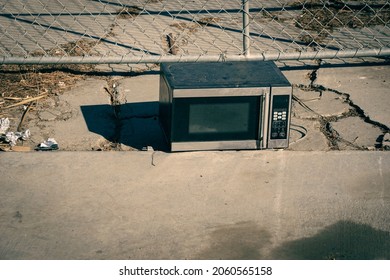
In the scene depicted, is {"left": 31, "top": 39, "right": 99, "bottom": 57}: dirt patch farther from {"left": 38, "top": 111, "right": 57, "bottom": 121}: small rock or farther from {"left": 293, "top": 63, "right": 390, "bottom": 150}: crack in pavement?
{"left": 293, "top": 63, "right": 390, "bottom": 150}: crack in pavement

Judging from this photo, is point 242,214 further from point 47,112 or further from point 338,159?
point 47,112

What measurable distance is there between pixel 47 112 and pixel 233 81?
60.8 inches

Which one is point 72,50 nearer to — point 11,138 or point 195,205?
point 11,138

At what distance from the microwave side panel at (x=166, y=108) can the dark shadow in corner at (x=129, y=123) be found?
0.15 m

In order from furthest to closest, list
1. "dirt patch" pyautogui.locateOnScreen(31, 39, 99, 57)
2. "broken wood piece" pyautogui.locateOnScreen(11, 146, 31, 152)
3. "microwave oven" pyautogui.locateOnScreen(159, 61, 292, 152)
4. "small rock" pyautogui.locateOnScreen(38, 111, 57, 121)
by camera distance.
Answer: "dirt patch" pyautogui.locateOnScreen(31, 39, 99, 57), "small rock" pyautogui.locateOnScreen(38, 111, 57, 121), "broken wood piece" pyautogui.locateOnScreen(11, 146, 31, 152), "microwave oven" pyautogui.locateOnScreen(159, 61, 292, 152)

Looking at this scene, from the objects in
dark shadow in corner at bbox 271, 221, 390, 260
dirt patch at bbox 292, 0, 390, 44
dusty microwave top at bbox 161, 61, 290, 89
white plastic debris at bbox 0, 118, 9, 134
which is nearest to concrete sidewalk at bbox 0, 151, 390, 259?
dark shadow in corner at bbox 271, 221, 390, 260

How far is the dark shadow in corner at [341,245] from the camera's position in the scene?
3596 millimetres

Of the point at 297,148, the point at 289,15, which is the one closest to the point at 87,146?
the point at 297,148

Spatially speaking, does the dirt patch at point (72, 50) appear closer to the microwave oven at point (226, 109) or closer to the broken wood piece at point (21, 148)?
the broken wood piece at point (21, 148)

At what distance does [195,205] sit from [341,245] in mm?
861

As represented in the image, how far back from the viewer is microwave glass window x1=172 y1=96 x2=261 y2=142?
437 cm

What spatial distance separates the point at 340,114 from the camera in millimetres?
5164

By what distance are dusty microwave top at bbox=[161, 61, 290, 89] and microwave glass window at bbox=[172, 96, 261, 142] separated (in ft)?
0.29

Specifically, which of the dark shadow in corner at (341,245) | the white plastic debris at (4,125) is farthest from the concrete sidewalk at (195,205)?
the white plastic debris at (4,125)
